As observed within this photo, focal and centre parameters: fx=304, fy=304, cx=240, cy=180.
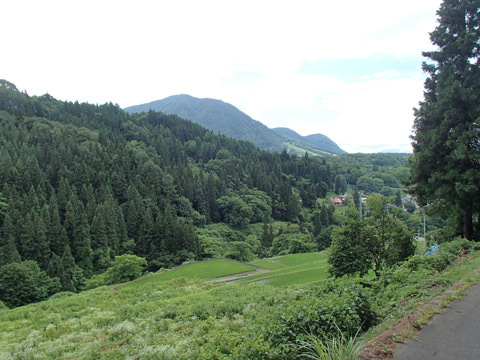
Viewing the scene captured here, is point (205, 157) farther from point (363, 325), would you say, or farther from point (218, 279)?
point (363, 325)

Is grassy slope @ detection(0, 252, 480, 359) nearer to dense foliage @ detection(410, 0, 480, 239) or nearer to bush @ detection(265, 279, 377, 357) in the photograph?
bush @ detection(265, 279, 377, 357)

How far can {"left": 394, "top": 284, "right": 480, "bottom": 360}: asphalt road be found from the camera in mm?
4855

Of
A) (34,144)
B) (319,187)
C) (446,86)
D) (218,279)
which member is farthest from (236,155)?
(446,86)

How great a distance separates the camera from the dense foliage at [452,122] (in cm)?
1546

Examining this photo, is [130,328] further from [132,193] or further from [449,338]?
[132,193]

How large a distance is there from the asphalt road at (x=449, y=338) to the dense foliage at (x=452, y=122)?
1106 cm

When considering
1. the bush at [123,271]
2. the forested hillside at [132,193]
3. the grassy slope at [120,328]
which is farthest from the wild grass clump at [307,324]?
the forested hillside at [132,193]

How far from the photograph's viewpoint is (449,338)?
5328mm

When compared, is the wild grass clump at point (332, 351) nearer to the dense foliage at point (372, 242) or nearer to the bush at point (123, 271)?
the dense foliage at point (372, 242)

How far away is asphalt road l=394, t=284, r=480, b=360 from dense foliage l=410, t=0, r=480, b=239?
1106 centimetres

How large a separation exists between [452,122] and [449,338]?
1434cm

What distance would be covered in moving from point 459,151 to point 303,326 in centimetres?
1427

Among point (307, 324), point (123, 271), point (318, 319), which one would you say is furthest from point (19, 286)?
point (318, 319)

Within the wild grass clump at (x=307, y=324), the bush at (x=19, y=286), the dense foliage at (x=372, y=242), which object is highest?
the wild grass clump at (x=307, y=324)
